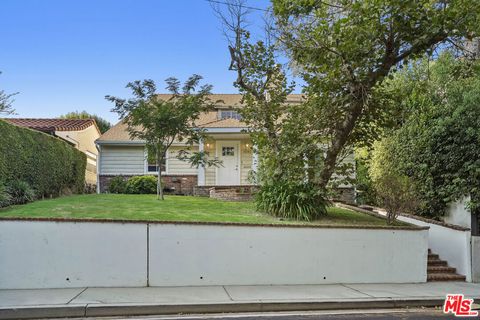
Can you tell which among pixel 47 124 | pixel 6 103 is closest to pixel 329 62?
pixel 6 103

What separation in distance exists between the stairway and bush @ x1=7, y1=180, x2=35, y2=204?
10.6m

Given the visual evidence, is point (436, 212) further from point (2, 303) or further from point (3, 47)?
point (3, 47)

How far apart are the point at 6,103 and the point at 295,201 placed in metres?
9.77

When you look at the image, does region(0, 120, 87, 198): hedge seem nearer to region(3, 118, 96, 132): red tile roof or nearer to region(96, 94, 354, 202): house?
region(96, 94, 354, 202): house

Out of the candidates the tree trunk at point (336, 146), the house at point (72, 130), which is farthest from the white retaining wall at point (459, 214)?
the house at point (72, 130)

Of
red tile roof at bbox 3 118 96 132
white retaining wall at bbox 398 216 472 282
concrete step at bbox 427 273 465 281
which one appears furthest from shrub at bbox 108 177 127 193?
concrete step at bbox 427 273 465 281

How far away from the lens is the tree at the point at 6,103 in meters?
12.0

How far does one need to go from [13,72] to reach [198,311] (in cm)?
1337

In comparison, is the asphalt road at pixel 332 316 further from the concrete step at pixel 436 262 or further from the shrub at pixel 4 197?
the shrub at pixel 4 197

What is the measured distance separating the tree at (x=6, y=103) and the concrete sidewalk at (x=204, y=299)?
24.2 ft

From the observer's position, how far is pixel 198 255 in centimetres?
762

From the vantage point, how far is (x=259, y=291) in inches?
283

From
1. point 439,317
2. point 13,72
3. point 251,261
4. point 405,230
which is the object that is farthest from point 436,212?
point 13,72

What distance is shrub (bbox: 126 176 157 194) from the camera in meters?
16.7
